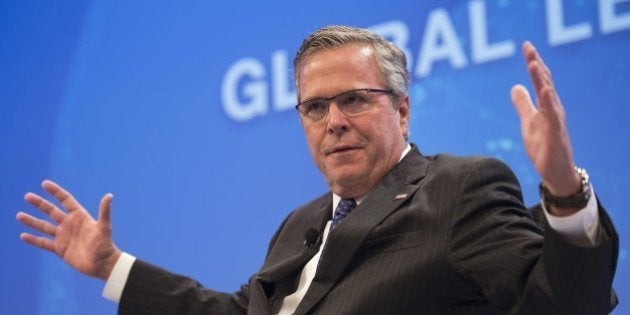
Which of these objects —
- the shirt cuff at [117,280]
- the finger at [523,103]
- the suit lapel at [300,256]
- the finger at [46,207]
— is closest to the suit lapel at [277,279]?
the suit lapel at [300,256]

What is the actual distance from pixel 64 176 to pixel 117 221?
390 mm

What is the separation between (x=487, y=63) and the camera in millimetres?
2918

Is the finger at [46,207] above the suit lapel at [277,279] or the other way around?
above

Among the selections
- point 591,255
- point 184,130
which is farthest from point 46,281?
point 591,255

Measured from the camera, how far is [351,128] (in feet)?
7.70

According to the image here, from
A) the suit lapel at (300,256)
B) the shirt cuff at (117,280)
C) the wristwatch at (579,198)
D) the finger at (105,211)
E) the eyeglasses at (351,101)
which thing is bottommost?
the shirt cuff at (117,280)

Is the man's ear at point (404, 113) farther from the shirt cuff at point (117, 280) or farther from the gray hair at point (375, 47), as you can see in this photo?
the shirt cuff at point (117, 280)

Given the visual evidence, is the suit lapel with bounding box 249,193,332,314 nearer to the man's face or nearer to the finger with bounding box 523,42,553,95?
the man's face

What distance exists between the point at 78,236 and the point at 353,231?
0.84 metres

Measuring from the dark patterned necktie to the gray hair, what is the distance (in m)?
0.29

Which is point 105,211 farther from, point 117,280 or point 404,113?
point 404,113

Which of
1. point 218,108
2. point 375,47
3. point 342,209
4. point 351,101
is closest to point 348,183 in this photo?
point 342,209

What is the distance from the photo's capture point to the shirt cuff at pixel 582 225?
5.46 ft

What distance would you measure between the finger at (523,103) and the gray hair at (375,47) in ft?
2.33
